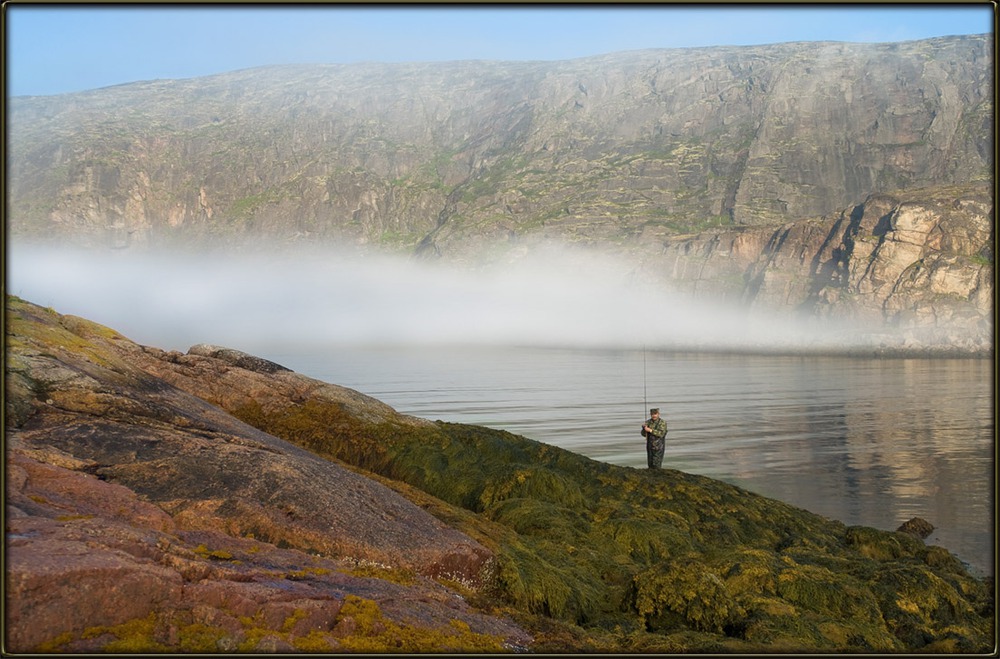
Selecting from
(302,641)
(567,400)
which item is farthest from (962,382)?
(302,641)

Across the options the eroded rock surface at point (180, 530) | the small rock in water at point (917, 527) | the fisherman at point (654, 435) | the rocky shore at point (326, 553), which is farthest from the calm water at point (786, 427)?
the eroded rock surface at point (180, 530)

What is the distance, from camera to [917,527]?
23.6 m

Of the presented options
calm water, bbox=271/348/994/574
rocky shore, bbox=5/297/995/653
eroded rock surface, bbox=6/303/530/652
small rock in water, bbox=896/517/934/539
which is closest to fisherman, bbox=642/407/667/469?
calm water, bbox=271/348/994/574

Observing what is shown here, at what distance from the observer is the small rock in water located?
23406mm

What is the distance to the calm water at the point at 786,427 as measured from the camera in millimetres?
28453

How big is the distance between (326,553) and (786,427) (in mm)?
43773

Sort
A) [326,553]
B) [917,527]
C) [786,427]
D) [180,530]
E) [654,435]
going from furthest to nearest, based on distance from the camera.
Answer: [786,427] → [654,435] → [917,527] → [326,553] → [180,530]

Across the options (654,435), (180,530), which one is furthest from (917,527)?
(180,530)

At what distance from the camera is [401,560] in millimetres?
10641

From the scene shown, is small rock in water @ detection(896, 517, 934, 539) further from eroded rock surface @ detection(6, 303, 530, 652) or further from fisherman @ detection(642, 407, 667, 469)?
eroded rock surface @ detection(6, 303, 530, 652)

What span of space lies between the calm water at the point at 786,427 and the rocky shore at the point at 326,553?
1027 cm

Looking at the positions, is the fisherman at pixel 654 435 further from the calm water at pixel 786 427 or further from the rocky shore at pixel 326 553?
the rocky shore at pixel 326 553

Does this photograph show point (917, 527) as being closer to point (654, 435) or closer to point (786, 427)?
point (654, 435)

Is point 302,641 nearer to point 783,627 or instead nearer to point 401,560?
point 401,560
